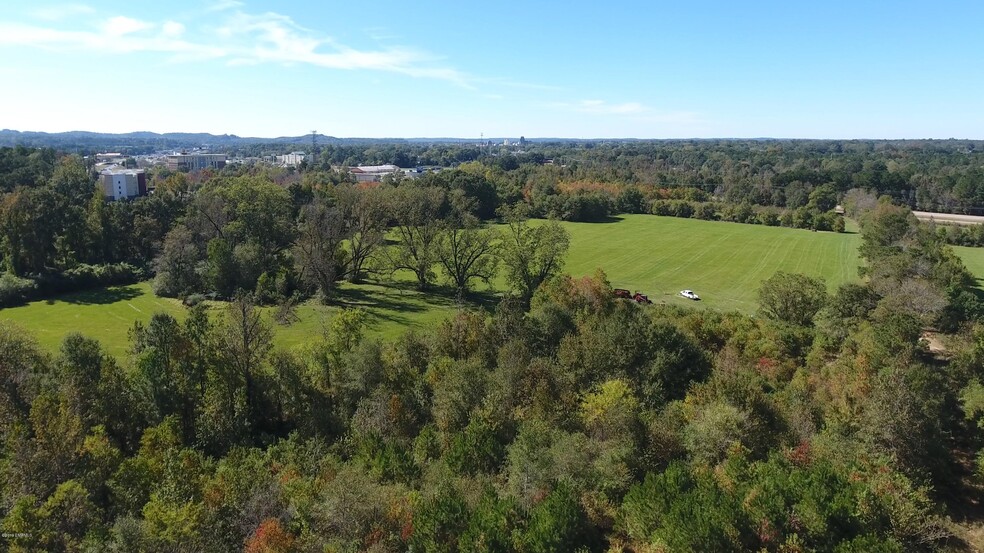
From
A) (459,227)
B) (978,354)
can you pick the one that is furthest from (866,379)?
A: (459,227)

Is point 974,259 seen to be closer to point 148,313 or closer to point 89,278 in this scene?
point 148,313

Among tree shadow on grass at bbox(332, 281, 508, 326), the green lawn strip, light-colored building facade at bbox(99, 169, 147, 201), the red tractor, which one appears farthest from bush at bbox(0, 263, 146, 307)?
the green lawn strip

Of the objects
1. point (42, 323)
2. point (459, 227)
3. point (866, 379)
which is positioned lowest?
point (42, 323)

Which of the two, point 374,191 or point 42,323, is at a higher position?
point 374,191

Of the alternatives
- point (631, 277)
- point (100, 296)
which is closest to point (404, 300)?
point (631, 277)

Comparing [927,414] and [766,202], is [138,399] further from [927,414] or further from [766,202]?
[766,202]

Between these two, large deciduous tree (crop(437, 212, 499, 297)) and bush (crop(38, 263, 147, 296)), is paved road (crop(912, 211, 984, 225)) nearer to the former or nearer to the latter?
large deciduous tree (crop(437, 212, 499, 297))
